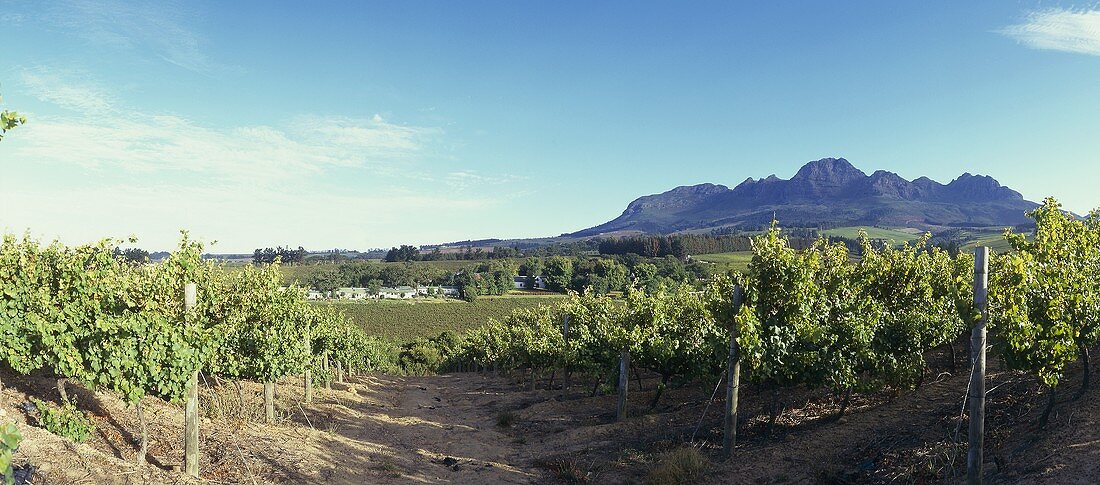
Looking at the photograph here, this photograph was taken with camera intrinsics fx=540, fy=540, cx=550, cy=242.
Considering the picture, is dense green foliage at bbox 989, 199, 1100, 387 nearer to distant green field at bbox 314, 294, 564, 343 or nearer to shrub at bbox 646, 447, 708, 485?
shrub at bbox 646, 447, 708, 485

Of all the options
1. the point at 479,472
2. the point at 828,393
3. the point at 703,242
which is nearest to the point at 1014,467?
the point at 828,393

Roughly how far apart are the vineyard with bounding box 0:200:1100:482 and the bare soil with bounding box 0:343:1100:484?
1.54 feet

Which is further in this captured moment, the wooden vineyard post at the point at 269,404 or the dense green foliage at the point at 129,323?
the wooden vineyard post at the point at 269,404

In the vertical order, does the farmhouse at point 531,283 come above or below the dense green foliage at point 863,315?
below

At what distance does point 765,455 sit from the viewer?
12.2 meters

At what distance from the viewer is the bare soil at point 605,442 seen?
9656 millimetres

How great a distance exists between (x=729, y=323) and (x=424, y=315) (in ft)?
275

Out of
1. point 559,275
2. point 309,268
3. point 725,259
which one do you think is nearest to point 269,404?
point 559,275

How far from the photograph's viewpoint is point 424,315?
91750 millimetres

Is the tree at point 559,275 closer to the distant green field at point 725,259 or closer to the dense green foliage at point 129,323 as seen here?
the distant green field at point 725,259

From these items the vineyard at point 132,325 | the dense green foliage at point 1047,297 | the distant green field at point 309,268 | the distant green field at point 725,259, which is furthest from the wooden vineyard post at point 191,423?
the distant green field at point 725,259

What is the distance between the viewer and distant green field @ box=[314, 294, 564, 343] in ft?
266

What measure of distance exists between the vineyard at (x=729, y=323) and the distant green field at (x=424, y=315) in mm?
58117

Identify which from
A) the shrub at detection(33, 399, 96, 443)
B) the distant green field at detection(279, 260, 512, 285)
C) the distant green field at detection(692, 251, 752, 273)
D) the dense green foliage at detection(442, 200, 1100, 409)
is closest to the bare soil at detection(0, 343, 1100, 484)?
the shrub at detection(33, 399, 96, 443)
